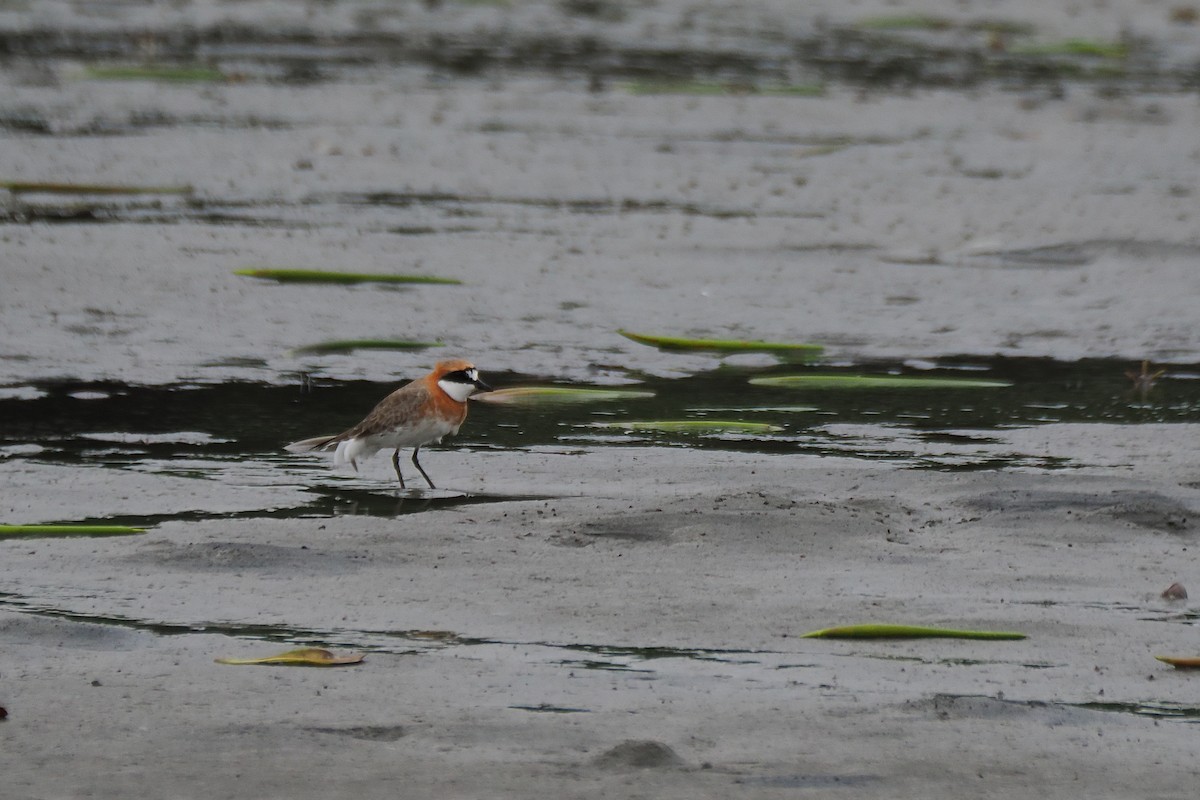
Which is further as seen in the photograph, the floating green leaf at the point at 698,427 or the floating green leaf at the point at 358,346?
the floating green leaf at the point at 358,346

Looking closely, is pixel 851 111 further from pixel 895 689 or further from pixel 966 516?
pixel 895 689

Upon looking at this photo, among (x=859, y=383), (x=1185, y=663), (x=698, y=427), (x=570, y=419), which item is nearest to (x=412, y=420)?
(x=570, y=419)

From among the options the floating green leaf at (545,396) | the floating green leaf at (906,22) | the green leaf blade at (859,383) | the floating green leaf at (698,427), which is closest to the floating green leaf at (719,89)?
the floating green leaf at (906,22)

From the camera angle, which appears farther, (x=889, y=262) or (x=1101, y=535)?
(x=889, y=262)

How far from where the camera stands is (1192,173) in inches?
455

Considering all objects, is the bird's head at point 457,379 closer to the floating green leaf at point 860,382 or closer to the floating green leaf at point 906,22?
the floating green leaf at point 860,382

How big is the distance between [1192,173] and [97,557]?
8700 millimetres

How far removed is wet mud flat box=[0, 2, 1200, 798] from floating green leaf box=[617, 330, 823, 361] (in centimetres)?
7

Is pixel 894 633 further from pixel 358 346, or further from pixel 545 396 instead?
pixel 358 346

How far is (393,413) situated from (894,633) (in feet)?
6.43

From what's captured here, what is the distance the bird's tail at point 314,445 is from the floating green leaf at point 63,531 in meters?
0.92

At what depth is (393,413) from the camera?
5578mm

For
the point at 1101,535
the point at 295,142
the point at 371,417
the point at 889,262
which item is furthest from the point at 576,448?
the point at 295,142

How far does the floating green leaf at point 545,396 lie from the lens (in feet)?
21.2
